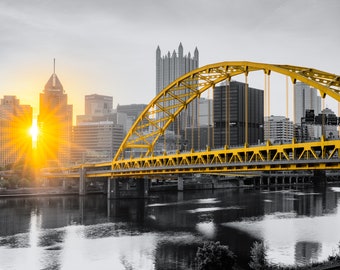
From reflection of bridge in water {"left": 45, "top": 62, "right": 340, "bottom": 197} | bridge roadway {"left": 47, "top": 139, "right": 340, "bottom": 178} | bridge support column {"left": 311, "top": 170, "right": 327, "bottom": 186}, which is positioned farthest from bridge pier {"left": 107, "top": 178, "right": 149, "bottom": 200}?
bridge support column {"left": 311, "top": 170, "right": 327, "bottom": 186}

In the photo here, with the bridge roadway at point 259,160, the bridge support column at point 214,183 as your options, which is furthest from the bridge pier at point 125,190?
the bridge support column at point 214,183

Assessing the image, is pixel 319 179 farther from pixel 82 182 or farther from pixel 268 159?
pixel 268 159

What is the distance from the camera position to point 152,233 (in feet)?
175

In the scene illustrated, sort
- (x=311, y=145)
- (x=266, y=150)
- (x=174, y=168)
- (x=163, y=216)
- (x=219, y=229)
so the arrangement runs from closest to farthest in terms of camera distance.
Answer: (x=311, y=145)
(x=266, y=150)
(x=219, y=229)
(x=174, y=168)
(x=163, y=216)

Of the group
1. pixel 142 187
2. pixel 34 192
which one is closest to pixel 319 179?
pixel 142 187

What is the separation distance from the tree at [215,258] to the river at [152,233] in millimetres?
6832

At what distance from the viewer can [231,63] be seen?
5662 centimetres

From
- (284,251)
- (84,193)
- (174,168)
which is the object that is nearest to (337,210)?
(174,168)

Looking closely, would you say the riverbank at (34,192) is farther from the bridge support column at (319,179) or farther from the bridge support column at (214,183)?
the bridge support column at (319,179)

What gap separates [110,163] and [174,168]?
34.4 m

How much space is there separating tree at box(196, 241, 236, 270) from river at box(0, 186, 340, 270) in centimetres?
683

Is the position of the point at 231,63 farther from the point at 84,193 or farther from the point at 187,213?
the point at 84,193

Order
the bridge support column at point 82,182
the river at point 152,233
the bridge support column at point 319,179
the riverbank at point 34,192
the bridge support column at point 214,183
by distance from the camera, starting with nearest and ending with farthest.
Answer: the river at point 152,233 < the riverbank at point 34,192 < the bridge support column at point 82,182 < the bridge support column at point 214,183 < the bridge support column at point 319,179

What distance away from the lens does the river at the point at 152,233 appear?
3962 cm
